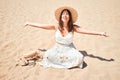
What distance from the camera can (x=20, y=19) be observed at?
9.70m

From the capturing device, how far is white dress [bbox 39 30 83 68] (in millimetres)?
5094

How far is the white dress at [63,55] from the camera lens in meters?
5.09

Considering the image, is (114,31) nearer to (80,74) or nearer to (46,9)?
(80,74)

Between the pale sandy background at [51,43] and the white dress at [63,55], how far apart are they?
0.15 metres

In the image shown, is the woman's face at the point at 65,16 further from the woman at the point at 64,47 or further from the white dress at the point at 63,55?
the white dress at the point at 63,55

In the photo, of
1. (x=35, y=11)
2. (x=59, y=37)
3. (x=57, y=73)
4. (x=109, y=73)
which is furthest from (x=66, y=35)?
(x=35, y=11)

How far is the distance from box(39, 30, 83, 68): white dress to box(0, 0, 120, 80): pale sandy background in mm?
152

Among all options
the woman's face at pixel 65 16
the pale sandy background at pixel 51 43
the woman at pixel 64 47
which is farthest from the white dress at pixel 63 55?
the woman's face at pixel 65 16

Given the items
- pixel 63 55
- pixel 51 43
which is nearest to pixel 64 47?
pixel 63 55

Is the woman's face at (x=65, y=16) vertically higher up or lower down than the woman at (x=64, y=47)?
higher up

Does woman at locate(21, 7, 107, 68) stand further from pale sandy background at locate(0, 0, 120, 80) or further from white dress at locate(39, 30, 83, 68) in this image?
pale sandy background at locate(0, 0, 120, 80)

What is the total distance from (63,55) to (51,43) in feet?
6.68

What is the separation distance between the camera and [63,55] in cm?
511

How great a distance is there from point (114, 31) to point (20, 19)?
4.07 meters
